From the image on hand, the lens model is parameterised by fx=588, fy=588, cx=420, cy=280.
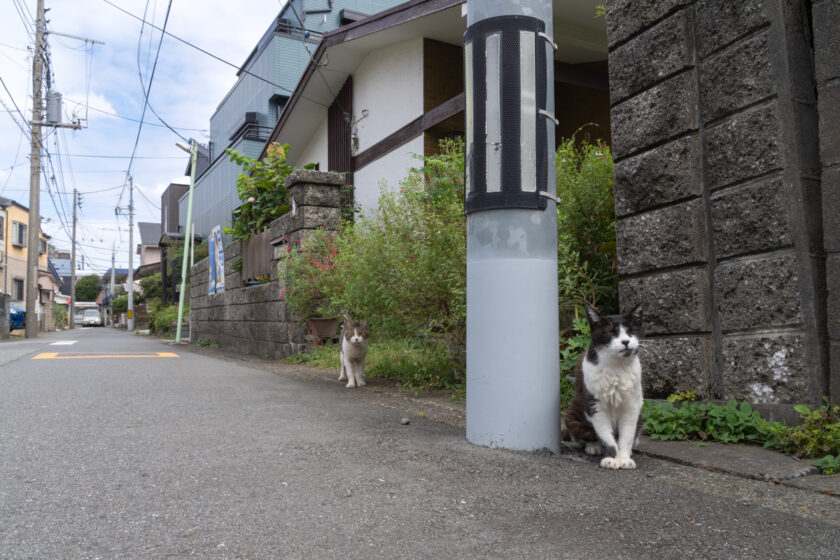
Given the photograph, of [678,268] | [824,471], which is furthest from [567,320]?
[824,471]

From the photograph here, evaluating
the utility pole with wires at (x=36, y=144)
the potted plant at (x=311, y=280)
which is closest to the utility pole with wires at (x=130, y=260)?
the utility pole with wires at (x=36, y=144)

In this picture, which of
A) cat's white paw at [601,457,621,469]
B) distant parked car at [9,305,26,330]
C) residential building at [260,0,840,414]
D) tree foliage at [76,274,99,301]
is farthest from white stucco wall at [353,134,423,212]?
tree foliage at [76,274,99,301]

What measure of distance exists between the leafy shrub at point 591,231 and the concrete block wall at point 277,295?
15.6 feet

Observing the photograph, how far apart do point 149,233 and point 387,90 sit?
5867 centimetres

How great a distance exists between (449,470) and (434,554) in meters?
0.93

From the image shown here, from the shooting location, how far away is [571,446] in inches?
131

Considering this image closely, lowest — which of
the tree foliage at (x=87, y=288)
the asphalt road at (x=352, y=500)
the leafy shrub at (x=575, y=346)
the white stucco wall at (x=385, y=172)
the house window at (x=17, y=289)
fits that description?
the asphalt road at (x=352, y=500)

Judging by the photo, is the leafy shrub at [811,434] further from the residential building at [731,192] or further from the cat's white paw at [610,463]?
the cat's white paw at [610,463]

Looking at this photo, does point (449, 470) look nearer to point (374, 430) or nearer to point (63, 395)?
point (374, 430)

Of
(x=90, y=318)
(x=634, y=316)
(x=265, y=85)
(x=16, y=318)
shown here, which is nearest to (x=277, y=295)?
(x=634, y=316)

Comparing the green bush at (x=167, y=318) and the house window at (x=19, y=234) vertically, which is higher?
the house window at (x=19, y=234)

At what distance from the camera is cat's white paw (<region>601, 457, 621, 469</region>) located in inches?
112

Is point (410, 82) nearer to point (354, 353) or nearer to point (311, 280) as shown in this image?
point (311, 280)

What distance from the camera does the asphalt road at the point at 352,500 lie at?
1.91m
